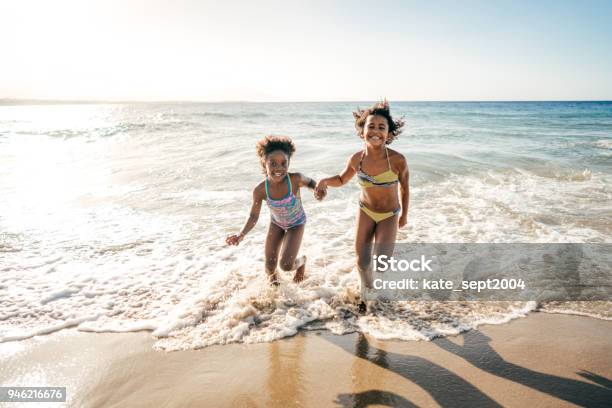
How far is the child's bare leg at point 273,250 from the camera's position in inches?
172

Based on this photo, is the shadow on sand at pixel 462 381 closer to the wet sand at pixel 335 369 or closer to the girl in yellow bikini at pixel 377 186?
the wet sand at pixel 335 369

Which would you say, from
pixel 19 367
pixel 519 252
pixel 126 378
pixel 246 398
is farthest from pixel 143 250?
pixel 519 252

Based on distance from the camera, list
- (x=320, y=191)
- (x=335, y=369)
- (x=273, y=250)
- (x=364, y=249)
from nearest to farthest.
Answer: (x=335, y=369)
(x=364, y=249)
(x=320, y=191)
(x=273, y=250)

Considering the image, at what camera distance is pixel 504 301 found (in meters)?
4.09

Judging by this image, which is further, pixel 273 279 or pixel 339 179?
pixel 273 279

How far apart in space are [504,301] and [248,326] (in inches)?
112

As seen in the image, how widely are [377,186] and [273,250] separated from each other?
147cm

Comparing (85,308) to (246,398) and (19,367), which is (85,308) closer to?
(19,367)

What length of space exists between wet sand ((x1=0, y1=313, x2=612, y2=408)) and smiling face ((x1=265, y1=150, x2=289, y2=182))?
1745 mm

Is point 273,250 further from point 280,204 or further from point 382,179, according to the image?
point 382,179

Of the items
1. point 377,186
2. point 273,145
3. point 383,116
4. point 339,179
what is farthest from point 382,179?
point 273,145

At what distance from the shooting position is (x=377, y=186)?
12.5 ft

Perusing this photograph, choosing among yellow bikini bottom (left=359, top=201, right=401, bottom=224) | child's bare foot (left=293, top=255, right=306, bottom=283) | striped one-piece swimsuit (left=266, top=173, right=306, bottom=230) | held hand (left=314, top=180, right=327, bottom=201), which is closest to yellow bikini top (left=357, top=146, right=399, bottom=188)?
yellow bikini bottom (left=359, top=201, right=401, bottom=224)

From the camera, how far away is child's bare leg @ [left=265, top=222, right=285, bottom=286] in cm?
437
